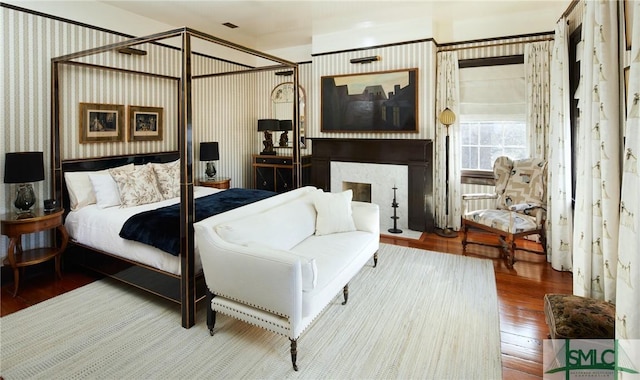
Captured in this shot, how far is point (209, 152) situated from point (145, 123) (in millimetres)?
1055

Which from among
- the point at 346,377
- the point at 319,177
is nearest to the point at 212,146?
the point at 319,177

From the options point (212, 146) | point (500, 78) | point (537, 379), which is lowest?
point (537, 379)

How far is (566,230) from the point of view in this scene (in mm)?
3748

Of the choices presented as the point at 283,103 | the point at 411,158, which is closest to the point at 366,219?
the point at 411,158

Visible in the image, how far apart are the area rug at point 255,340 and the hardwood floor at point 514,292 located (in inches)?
3.8

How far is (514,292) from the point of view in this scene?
10.7 ft

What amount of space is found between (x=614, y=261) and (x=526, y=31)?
3.74 meters

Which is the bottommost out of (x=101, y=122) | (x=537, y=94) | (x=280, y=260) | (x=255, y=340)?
(x=255, y=340)

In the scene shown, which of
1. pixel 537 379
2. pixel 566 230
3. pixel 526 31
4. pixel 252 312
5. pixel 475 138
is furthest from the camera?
pixel 475 138

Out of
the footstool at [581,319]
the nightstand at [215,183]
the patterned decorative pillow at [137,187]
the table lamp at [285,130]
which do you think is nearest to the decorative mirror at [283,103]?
the table lamp at [285,130]

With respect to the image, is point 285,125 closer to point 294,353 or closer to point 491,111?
point 491,111

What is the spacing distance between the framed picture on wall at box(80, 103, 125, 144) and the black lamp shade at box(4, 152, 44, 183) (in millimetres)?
764

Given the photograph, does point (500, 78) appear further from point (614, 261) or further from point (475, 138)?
point (614, 261)

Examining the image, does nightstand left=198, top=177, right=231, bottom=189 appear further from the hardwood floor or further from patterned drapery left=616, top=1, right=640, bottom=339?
patterned drapery left=616, top=1, right=640, bottom=339
